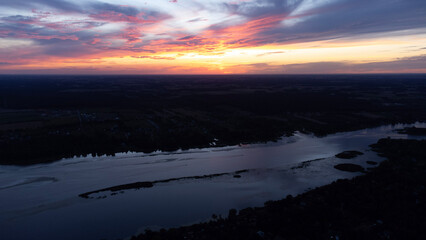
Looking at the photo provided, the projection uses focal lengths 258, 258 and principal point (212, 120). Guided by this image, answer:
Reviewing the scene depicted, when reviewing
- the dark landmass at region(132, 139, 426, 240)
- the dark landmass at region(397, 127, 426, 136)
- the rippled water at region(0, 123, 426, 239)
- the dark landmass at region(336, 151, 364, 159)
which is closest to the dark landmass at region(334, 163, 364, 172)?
the rippled water at region(0, 123, 426, 239)

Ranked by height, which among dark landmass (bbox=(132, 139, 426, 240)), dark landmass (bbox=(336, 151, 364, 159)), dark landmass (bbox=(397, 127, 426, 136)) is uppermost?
dark landmass (bbox=(397, 127, 426, 136))

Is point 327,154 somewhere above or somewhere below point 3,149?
below

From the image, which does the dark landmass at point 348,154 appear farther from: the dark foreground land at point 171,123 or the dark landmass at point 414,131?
the dark landmass at point 414,131

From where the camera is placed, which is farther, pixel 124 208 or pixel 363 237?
pixel 124 208

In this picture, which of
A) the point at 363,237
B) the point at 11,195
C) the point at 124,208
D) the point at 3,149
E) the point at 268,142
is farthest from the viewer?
the point at 268,142

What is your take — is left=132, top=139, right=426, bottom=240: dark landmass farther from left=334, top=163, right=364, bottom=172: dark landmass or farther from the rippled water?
left=334, top=163, right=364, bottom=172: dark landmass

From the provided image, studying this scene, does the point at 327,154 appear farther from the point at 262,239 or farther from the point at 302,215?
the point at 262,239

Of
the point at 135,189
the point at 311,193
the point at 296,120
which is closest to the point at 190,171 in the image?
the point at 135,189
